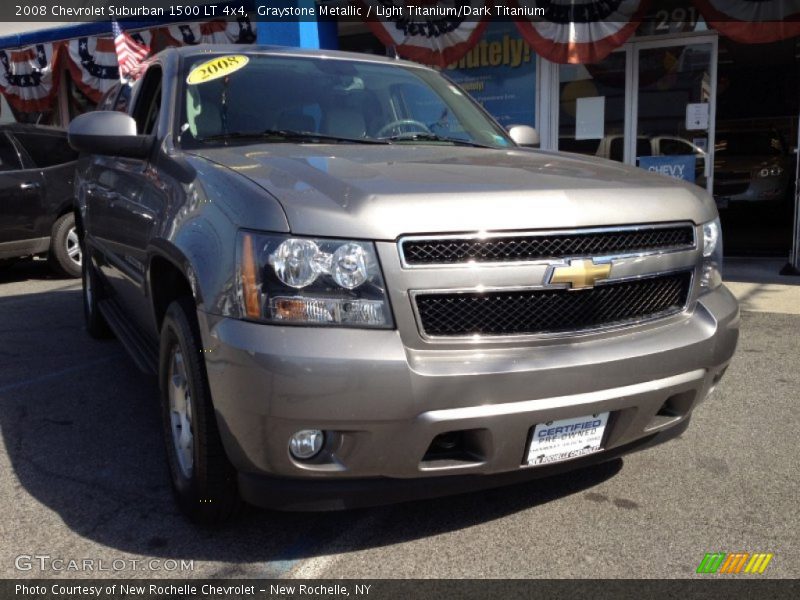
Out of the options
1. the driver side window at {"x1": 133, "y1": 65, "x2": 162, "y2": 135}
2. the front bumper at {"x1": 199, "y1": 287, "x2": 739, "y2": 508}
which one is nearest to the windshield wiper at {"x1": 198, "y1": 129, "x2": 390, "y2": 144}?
the driver side window at {"x1": 133, "y1": 65, "x2": 162, "y2": 135}

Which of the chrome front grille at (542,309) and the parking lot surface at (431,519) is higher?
the chrome front grille at (542,309)

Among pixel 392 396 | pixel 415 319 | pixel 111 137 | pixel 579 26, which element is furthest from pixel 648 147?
pixel 392 396

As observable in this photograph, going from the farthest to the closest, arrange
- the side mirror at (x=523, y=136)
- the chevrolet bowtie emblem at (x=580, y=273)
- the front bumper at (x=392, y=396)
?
the side mirror at (x=523, y=136) → the chevrolet bowtie emblem at (x=580, y=273) → the front bumper at (x=392, y=396)

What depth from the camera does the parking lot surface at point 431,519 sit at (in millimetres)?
2672

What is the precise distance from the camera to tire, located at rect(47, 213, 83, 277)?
28.3ft

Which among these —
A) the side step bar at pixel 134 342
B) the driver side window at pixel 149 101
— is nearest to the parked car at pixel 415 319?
the side step bar at pixel 134 342

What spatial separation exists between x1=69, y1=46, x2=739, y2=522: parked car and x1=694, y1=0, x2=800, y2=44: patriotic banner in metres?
6.05

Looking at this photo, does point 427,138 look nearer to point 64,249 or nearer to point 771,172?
point 64,249

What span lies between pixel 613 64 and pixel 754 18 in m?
2.16

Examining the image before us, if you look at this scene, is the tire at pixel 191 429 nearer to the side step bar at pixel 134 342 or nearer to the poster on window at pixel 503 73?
the side step bar at pixel 134 342

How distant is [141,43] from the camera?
12.9m

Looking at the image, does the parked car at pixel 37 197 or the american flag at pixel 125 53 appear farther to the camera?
the american flag at pixel 125 53

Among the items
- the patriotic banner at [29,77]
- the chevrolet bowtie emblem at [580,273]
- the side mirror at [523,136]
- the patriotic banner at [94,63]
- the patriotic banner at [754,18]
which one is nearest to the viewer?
the chevrolet bowtie emblem at [580,273]

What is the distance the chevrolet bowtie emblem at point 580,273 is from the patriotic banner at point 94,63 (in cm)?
1229
